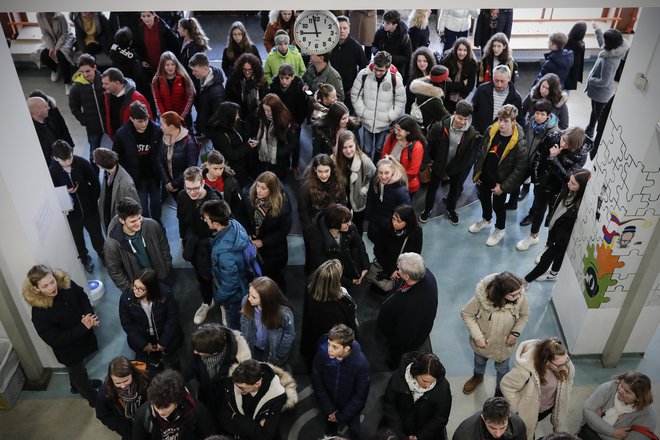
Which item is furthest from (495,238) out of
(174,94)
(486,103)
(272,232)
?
(174,94)

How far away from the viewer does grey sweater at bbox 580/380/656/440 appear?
443cm

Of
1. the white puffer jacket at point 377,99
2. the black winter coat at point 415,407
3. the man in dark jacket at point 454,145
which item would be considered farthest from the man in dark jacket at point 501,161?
the black winter coat at point 415,407

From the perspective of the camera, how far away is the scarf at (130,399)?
437cm

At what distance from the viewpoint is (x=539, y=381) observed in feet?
14.7

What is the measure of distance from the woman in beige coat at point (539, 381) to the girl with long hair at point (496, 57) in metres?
4.59

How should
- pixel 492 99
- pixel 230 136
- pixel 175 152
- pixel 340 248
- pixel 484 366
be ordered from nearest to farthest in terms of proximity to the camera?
1. pixel 484 366
2. pixel 340 248
3. pixel 175 152
4. pixel 230 136
5. pixel 492 99

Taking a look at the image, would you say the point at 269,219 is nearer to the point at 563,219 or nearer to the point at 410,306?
the point at 410,306

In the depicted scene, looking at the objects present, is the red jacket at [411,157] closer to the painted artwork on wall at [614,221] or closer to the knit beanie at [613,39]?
the painted artwork on wall at [614,221]

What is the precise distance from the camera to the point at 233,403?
432cm

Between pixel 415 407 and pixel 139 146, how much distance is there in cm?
392

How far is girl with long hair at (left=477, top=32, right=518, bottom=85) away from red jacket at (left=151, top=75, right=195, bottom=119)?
3.70 m

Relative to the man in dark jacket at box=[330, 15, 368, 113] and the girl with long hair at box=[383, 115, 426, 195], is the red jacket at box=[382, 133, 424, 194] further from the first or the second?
the man in dark jacket at box=[330, 15, 368, 113]

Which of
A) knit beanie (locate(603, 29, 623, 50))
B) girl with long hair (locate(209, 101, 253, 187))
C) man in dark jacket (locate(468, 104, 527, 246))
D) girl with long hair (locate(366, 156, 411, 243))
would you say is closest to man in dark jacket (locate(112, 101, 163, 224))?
girl with long hair (locate(209, 101, 253, 187))

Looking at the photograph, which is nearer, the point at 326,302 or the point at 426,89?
the point at 326,302
